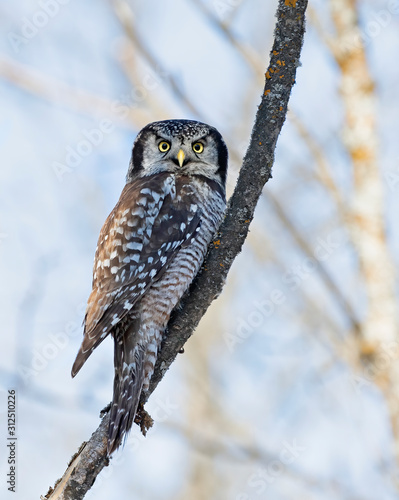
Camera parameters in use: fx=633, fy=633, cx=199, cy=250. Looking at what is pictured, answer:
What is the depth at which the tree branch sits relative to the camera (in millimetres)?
→ 3551

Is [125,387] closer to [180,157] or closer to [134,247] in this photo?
[134,247]

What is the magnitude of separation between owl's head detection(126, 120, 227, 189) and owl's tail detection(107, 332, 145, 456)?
1558 mm

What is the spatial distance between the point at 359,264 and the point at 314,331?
116 centimetres

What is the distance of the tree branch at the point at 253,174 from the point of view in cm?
355

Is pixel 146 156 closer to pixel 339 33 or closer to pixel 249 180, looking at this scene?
pixel 249 180

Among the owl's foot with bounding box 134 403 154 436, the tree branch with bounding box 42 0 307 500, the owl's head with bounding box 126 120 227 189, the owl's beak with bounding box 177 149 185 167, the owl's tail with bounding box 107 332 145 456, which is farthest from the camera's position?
the owl's head with bounding box 126 120 227 189

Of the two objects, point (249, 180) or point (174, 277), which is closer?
point (249, 180)

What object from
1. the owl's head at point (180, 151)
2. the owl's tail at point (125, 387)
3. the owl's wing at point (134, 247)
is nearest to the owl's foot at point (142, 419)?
the owl's tail at point (125, 387)

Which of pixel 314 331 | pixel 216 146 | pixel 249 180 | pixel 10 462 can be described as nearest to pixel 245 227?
pixel 249 180

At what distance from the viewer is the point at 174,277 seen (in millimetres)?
4520

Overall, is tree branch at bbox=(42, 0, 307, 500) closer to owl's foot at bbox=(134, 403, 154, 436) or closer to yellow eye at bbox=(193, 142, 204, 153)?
owl's foot at bbox=(134, 403, 154, 436)

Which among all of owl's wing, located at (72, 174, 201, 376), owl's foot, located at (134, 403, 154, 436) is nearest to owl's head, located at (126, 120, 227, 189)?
owl's wing, located at (72, 174, 201, 376)

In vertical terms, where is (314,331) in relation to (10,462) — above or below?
above

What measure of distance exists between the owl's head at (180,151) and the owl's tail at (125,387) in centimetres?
156
